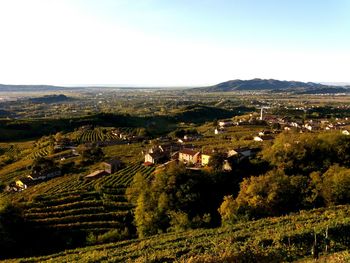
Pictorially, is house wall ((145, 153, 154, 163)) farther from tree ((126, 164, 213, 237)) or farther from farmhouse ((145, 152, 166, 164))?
tree ((126, 164, 213, 237))

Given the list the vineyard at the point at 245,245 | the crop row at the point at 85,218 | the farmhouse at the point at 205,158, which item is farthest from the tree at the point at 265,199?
the farmhouse at the point at 205,158

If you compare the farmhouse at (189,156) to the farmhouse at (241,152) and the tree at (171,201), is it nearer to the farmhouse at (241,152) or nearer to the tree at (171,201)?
→ the farmhouse at (241,152)

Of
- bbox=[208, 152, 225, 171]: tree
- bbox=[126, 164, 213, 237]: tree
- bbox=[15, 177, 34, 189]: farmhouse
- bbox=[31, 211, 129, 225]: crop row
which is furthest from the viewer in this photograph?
bbox=[15, 177, 34, 189]: farmhouse

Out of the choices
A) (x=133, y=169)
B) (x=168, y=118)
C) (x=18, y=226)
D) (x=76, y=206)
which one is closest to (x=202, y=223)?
(x=76, y=206)

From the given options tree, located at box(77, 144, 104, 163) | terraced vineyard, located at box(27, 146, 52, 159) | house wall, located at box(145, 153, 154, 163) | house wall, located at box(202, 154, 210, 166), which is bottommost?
terraced vineyard, located at box(27, 146, 52, 159)

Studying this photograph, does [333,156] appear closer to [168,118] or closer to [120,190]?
[120,190]

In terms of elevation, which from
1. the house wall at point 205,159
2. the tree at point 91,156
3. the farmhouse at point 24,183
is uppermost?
the house wall at point 205,159

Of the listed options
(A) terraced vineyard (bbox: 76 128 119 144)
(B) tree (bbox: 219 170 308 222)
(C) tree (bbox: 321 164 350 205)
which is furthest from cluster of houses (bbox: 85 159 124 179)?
(A) terraced vineyard (bbox: 76 128 119 144)
